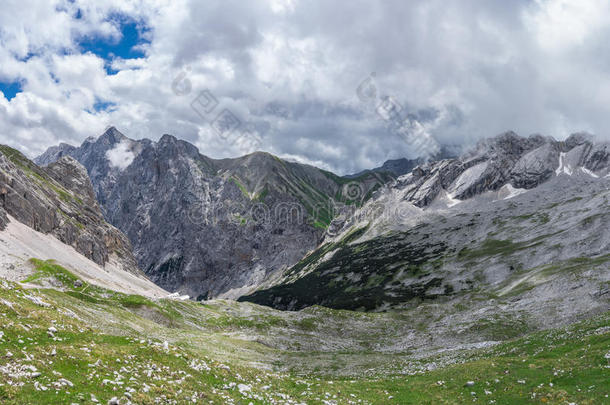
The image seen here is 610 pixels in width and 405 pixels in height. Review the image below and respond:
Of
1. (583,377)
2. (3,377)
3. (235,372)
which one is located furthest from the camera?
(235,372)

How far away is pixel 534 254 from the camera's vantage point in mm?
199500

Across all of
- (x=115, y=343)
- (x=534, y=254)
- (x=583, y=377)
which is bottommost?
(x=115, y=343)

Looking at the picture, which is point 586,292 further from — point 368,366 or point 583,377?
point 583,377

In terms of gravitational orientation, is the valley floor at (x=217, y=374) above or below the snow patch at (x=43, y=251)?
above

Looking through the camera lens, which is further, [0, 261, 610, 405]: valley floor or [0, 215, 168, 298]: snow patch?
[0, 215, 168, 298]: snow patch

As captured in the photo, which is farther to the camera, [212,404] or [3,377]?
[212,404]

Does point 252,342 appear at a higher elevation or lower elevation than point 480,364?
lower

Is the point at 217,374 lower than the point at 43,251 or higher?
higher

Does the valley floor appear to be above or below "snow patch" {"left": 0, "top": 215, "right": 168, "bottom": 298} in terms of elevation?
→ above

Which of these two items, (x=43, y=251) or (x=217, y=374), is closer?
(x=217, y=374)

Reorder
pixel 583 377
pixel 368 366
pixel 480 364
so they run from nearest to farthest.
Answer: pixel 583 377 < pixel 480 364 < pixel 368 366

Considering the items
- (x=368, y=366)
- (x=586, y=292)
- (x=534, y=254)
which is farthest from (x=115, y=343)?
(x=534, y=254)

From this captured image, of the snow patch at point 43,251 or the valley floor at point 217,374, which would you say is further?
the snow patch at point 43,251

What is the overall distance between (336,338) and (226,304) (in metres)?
62.6
